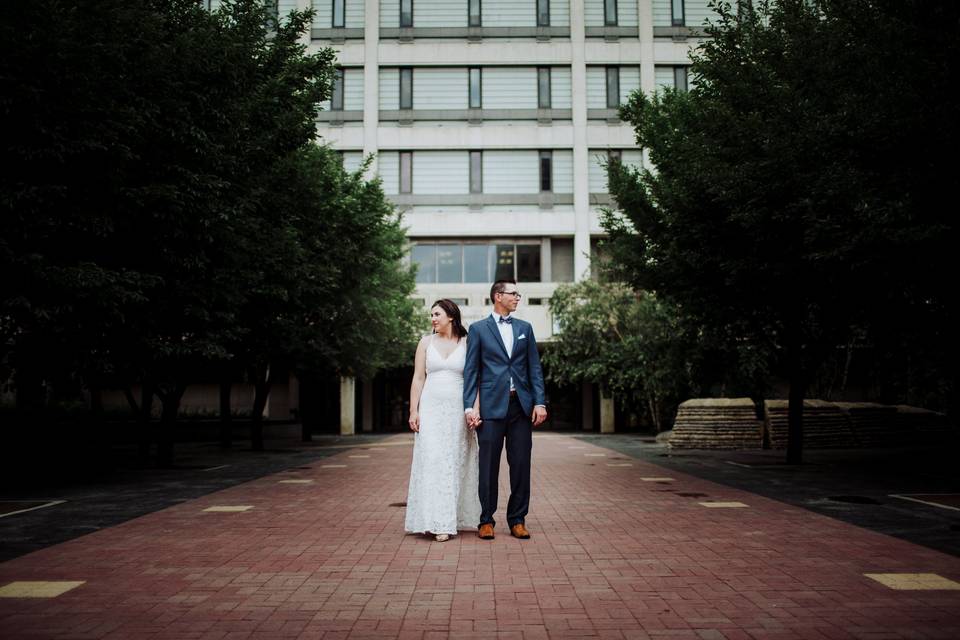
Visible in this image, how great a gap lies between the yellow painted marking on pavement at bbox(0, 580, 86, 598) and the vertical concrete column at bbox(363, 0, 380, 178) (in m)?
35.7

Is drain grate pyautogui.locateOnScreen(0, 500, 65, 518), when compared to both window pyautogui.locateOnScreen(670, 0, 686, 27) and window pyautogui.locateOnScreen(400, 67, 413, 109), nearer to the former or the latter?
window pyautogui.locateOnScreen(400, 67, 413, 109)

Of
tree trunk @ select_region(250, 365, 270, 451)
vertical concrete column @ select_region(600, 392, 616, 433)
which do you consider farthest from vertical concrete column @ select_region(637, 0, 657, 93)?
tree trunk @ select_region(250, 365, 270, 451)

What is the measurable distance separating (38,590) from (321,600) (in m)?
1.85

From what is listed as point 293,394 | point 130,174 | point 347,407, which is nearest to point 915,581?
point 130,174

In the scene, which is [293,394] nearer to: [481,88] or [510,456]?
[481,88]

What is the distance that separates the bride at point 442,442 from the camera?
22.5 feet

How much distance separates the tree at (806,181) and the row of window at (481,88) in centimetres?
2397

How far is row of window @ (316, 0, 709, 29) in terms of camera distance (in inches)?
1587

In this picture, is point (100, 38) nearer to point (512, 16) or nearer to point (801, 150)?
point (801, 150)

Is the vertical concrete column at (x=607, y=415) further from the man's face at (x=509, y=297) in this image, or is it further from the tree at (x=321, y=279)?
the man's face at (x=509, y=297)

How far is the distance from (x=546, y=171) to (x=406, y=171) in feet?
22.9

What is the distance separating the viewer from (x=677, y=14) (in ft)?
132

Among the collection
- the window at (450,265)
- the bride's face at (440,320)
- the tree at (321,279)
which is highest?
the window at (450,265)

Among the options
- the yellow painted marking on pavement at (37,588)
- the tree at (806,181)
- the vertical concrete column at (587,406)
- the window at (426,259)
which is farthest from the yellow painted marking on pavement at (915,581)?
the vertical concrete column at (587,406)
